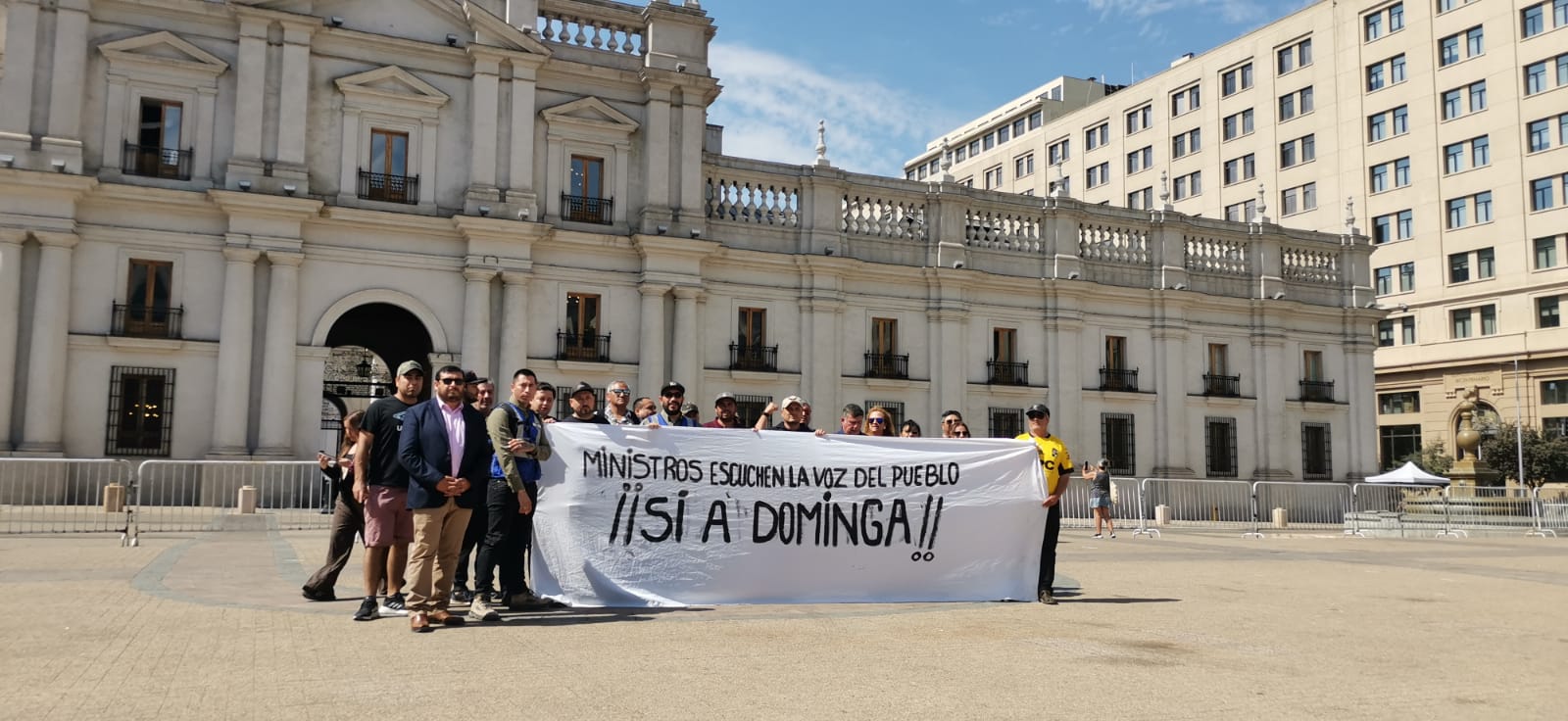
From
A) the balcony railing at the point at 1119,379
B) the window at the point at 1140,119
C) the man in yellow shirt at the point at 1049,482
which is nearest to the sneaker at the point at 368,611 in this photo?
the man in yellow shirt at the point at 1049,482

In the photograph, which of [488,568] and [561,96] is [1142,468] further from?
[488,568]

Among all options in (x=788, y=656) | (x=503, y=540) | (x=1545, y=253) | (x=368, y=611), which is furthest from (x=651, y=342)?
(x=1545, y=253)

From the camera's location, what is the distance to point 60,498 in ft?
73.4

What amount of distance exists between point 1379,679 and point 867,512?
4.84 metres

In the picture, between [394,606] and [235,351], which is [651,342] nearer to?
[235,351]

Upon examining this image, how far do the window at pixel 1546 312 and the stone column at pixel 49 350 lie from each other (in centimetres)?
5627

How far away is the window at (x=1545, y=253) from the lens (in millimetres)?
51219

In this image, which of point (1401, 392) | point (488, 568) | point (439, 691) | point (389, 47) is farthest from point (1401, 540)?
point (1401, 392)

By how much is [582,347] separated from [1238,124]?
5187 centimetres

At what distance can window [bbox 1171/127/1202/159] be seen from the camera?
6956 cm

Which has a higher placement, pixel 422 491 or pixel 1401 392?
pixel 1401 392

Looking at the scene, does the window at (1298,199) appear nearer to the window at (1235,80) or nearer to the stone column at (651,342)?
the window at (1235,80)

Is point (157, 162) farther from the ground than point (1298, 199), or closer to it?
closer to it

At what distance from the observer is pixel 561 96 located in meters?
28.9
